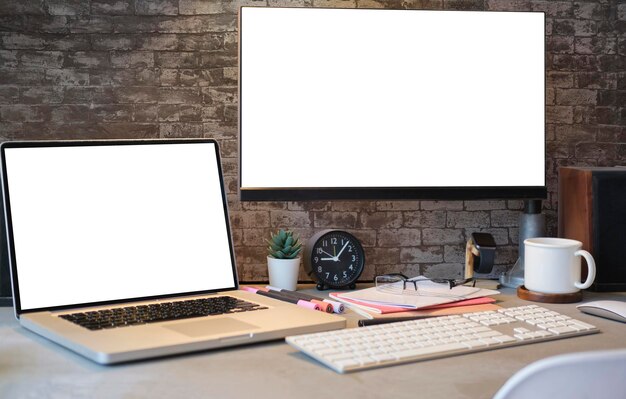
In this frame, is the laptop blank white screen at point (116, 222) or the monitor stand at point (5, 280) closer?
the laptop blank white screen at point (116, 222)

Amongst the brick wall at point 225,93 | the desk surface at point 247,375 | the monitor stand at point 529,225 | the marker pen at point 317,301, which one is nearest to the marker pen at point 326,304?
the marker pen at point 317,301

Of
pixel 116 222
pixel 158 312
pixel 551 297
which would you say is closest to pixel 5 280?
pixel 116 222

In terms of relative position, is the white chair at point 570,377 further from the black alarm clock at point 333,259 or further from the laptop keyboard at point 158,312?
the black alarm clock at point 333,259

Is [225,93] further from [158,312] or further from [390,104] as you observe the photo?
[158,312]

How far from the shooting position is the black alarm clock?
6.03ft

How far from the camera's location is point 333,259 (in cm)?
185

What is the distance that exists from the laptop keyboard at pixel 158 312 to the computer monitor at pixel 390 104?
0.33m

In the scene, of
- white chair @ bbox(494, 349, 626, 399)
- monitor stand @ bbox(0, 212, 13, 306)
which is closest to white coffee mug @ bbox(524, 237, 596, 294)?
white chair @ bbox(494, 349, 626, 399)

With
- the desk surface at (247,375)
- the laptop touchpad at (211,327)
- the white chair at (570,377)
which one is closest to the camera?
the white chair at (570,377)

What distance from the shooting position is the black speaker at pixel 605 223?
6.05 ft

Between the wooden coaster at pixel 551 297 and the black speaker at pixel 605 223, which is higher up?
the black speaker at pixel 605 223

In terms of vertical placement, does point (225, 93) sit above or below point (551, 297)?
above

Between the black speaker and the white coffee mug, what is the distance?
14 centimetres

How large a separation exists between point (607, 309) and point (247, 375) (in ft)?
2.51
